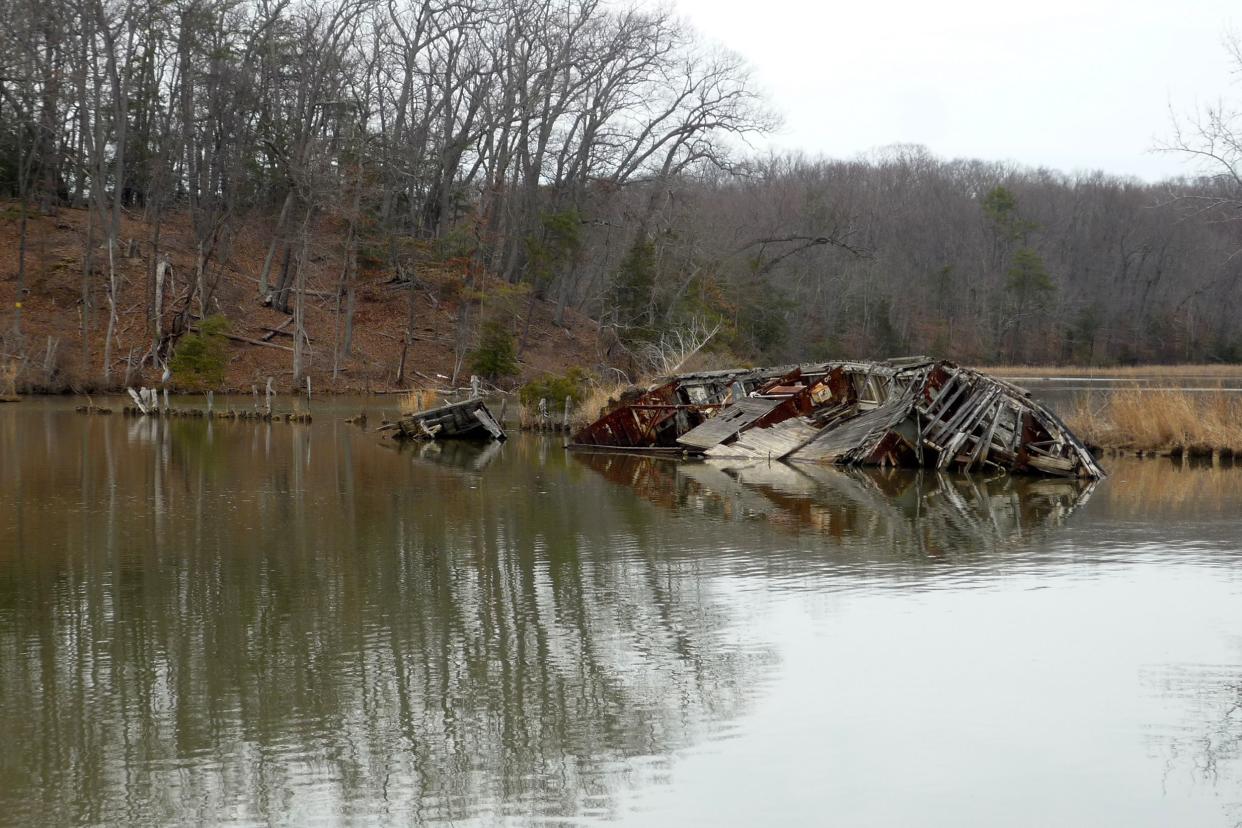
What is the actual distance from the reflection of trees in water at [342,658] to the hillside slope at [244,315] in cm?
2829

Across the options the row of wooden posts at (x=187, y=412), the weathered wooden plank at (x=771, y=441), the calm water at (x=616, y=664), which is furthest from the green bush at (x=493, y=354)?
the calm water at (x=616, y=664)

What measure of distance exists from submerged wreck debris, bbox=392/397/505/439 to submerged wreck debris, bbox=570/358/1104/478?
2195 mm

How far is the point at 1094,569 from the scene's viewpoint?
1227 cm

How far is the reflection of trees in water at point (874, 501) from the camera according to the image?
14266 mm

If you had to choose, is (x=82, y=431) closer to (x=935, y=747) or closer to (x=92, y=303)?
(x=92, y=303)

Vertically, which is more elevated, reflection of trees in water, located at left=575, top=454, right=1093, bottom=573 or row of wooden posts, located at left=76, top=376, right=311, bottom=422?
row of wooden posts, located at left=76, top=376, right=311, bottom=422

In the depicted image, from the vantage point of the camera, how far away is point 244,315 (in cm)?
4847

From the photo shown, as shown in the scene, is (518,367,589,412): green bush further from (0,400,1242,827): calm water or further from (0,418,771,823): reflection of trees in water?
(0,418,771,823): reflection of trees in water

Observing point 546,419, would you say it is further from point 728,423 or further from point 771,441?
point 771,441

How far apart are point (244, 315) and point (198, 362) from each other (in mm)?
7530

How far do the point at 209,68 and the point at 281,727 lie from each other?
4669 centimetres

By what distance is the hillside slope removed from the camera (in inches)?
1704

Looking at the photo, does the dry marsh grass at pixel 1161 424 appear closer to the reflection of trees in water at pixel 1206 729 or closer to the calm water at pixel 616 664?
the calm water at pixel 616 664

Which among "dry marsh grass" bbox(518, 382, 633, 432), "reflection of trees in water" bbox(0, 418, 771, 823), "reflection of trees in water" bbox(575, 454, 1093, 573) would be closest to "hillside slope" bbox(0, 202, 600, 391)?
"dry marsh grass" bbox(518, 382, 633, 432)
